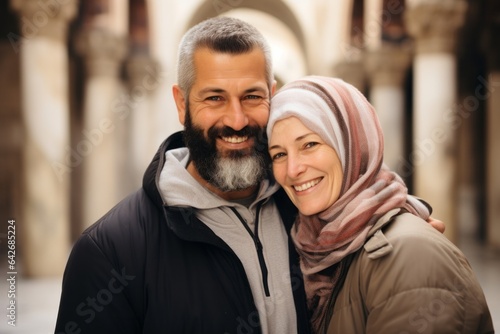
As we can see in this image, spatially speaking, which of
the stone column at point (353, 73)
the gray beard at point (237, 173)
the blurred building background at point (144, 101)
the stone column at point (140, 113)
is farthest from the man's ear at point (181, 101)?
the stone column at point (353, 73)

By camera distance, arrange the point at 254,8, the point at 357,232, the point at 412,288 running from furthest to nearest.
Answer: the point at 254,8 → the point at 357,232 → the point at 412,288

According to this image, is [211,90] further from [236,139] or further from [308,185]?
[308,185]

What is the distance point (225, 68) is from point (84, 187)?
4663 mm

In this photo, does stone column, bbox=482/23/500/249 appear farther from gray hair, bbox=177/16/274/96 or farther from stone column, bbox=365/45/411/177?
gray hair, bbox=177/16/274/96

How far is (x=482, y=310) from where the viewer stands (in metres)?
1.72

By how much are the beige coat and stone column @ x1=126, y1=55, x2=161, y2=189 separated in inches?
207

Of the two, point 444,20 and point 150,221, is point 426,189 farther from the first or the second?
point 150,221

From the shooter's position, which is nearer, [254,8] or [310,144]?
[310,144]

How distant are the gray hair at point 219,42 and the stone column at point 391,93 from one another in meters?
4.49

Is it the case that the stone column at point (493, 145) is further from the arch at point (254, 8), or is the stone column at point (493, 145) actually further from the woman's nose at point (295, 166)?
the woman's nose at point (295, 166)

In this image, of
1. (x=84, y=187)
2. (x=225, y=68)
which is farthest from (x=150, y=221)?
(x=84, y=187)

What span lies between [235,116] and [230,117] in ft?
0.10

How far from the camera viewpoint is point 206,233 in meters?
2.07

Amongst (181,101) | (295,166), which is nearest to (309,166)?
(295,166)
